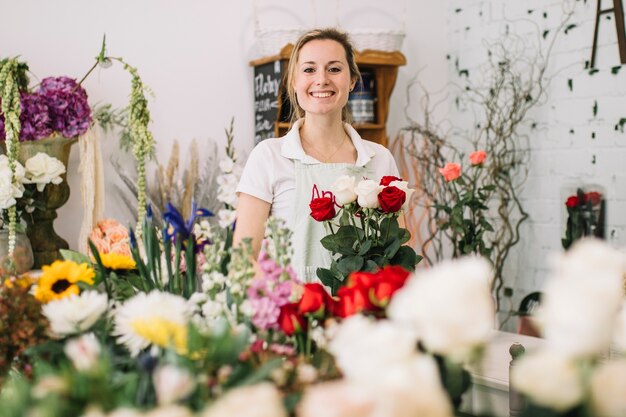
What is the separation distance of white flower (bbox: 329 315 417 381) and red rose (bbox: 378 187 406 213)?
38.3 inches

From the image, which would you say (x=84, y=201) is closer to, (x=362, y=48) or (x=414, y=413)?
(x=362, y=48)

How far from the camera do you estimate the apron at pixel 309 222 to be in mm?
2137

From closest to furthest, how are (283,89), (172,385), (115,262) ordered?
(172,385) < (115,262) < (283,89)

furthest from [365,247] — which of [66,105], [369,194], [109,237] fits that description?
[66,105]

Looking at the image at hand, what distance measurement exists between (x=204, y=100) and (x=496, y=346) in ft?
6.53

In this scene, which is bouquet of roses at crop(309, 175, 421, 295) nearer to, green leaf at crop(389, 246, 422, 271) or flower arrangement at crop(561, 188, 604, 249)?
green leaf at crop(389, 246, 422, 271)

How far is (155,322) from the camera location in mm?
874

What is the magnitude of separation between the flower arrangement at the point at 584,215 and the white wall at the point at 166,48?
1.46 m

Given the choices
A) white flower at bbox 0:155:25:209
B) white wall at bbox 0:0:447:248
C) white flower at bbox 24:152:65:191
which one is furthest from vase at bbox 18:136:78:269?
white wall at bbox 0:0:447:248

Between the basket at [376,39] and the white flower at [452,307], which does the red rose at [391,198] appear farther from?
the basket at [376,39]

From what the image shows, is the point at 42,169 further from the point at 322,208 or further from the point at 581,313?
the point at 581,313

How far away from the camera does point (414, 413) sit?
1.82 ft

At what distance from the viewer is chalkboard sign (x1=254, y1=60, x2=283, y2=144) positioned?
3.48 meters

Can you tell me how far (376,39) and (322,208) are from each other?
2158mm
